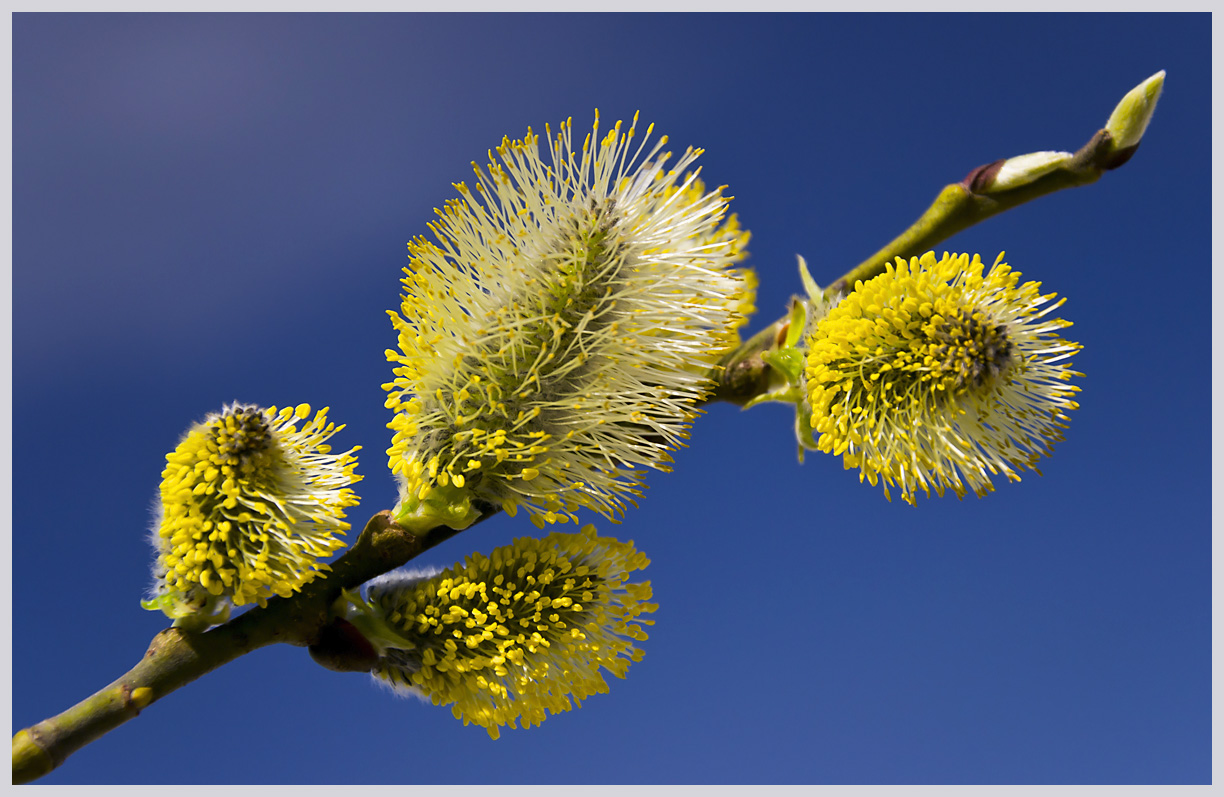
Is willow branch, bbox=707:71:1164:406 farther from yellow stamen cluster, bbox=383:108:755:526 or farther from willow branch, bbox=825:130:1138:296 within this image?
yellow stamen cluster, bbox=383:108:755:526

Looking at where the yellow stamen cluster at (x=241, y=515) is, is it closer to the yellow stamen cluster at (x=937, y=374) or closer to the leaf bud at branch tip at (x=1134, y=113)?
the yellow stamen cluster at (x=937, y=374)

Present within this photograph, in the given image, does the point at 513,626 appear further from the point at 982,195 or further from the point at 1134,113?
the point at 1134,113

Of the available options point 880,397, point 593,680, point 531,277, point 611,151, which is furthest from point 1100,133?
point 593,680

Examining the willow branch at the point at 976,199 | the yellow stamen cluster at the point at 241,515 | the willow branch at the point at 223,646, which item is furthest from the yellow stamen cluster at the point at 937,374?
the yellow stamen cluster at the point at 241,515

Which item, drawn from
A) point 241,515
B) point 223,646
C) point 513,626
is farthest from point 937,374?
point 223,646

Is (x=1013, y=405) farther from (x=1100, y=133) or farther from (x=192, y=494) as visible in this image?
(x=192, y=494)

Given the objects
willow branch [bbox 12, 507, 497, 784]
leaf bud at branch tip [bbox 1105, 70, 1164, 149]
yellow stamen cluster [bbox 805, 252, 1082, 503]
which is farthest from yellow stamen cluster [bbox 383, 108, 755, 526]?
leaf bud at branch tip [bbox 1105, 70, 1164, 149]
